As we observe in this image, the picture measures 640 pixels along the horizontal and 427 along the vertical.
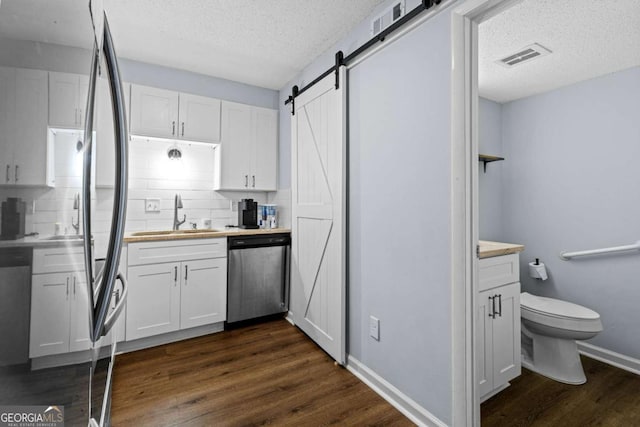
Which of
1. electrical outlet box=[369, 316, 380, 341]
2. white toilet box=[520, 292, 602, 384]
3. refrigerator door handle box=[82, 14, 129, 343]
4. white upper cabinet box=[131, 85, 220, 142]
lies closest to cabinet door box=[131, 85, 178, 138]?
white upper cabinet box=[131, 85, 220, 142]

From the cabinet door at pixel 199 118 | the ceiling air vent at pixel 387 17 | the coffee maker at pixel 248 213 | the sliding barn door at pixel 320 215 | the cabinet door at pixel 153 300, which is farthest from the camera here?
the coffee maker at pixel 248 213

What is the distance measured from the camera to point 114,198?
84 cm

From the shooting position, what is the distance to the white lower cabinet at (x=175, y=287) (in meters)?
2.38

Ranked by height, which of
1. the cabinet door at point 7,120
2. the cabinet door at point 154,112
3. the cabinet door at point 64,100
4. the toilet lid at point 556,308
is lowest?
the toilet lid at point 556,308

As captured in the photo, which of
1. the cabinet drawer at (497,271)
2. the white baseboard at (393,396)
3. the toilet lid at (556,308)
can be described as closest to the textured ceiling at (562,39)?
the cabinet drawer at (497,271)

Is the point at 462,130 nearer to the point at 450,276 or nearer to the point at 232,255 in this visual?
the point at 450,276

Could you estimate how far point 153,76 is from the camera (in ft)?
9.39

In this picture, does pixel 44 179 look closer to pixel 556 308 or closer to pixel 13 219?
pixel 13 219

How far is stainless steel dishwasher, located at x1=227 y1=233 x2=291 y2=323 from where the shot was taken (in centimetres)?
280

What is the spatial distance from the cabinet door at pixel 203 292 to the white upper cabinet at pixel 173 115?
1.25 metres

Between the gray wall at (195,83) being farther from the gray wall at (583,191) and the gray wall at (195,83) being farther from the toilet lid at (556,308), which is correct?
the toilet lid at (556,308)

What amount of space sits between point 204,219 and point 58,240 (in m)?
2.99

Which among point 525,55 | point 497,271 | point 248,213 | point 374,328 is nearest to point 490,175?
point 525,55

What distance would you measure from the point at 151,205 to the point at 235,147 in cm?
102
